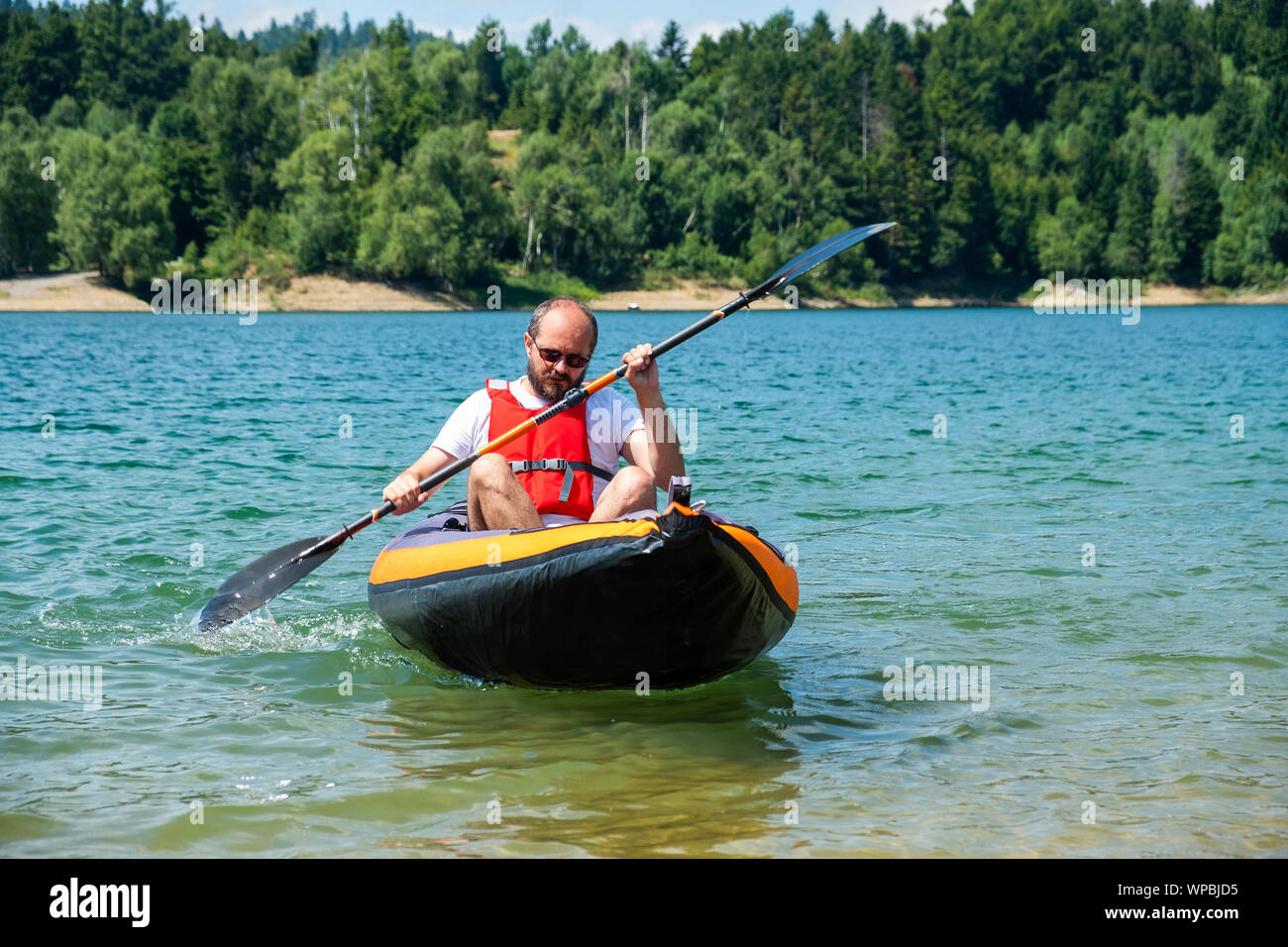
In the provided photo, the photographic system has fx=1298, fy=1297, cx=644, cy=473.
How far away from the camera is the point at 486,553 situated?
536 centimetres

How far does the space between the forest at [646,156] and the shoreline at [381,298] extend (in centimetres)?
86

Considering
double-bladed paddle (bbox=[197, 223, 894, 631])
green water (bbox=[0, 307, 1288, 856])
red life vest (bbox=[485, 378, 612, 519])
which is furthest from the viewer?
double-bladed paddle (bbox=[197, 223, 894, 631])

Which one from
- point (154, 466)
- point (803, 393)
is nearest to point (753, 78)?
point (803, 393)

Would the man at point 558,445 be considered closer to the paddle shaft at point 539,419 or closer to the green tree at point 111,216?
the paddle shaft at point 539,419

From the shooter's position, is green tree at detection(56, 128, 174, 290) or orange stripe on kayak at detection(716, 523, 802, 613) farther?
green tree at detection(56, 128, 174, 290)

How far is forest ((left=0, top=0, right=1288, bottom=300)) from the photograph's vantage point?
6794 cm

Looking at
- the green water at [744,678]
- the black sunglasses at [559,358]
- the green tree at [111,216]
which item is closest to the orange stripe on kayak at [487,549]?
the green water at [744,678]

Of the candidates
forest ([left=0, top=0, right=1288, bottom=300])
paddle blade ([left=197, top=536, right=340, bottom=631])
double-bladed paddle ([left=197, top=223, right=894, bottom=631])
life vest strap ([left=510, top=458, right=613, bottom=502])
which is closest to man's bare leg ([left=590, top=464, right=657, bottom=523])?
life vest strap ([left=510, top=458, right=613, bottom=502])

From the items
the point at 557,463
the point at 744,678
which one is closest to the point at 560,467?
the point at 557,463

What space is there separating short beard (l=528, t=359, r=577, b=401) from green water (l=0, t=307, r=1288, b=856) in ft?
4.46

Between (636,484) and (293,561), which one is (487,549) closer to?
(636,484)

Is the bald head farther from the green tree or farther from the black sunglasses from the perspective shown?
the green tree
